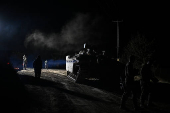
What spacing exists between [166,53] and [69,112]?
3063 cm

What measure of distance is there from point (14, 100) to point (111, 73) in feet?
23.0

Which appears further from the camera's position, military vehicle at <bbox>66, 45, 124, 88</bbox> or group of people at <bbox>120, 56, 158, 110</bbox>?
military vehicle at <bbox>66, 45, 124, 88</bbox>

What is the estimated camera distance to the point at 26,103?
553 cm

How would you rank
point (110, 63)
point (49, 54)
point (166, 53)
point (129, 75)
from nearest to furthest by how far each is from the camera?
point (129, 75) → point (110, 63) → point (166, 53) → point (49, 54)

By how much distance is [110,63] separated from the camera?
11453mm

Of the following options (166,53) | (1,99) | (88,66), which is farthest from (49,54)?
(1,99)

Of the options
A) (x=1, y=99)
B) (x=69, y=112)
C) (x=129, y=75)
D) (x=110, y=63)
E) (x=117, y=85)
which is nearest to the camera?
(x=69, y=112)

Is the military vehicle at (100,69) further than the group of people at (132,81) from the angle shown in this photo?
Yes

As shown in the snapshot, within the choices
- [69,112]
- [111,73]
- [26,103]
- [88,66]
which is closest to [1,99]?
[26,103]

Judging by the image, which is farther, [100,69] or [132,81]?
[100,69]

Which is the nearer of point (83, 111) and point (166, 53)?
point (83, 111)

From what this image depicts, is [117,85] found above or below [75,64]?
below

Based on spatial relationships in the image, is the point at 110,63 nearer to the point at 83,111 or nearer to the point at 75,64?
the point at 75,64

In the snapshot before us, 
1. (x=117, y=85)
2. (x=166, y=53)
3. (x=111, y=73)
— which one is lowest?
(x=117, y=85)
